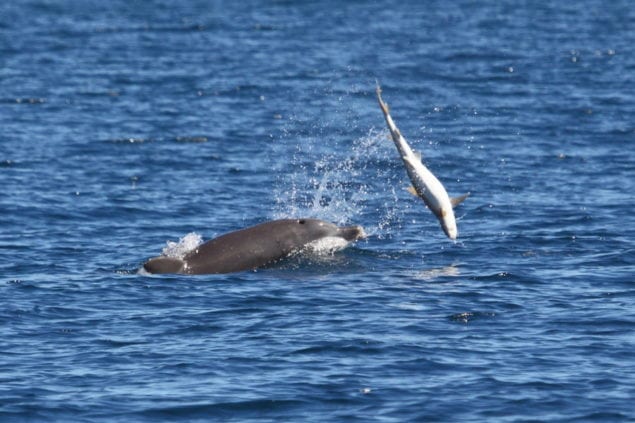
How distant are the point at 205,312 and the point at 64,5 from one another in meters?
67.8

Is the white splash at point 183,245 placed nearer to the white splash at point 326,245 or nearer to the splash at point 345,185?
the white splash at point 326,245

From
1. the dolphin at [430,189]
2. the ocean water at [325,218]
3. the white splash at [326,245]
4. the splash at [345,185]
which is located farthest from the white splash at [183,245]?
the dolphin at [430,189]

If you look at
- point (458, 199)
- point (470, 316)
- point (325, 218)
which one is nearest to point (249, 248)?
point (458, 199)

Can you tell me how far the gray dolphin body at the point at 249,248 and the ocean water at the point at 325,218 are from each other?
0.32m

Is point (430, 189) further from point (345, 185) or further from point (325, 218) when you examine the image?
point (345, 185)

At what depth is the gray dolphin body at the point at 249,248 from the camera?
24.3m

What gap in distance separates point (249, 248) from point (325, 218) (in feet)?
15.4

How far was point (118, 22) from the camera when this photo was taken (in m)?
77.4

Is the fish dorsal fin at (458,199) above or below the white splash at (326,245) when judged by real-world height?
above

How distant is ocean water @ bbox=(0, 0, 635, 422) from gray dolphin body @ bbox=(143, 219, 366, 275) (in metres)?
0.32

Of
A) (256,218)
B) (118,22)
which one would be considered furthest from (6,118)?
(118,22)

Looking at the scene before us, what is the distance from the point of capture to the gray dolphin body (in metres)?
24.3

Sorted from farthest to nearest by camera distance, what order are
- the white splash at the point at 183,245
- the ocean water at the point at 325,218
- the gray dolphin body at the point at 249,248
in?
the white splash at the point at 183,245, the gray dolphin body at the point at 249,248, the ocean water at the point at 325,218

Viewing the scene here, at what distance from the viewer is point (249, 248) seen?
24.6 m
